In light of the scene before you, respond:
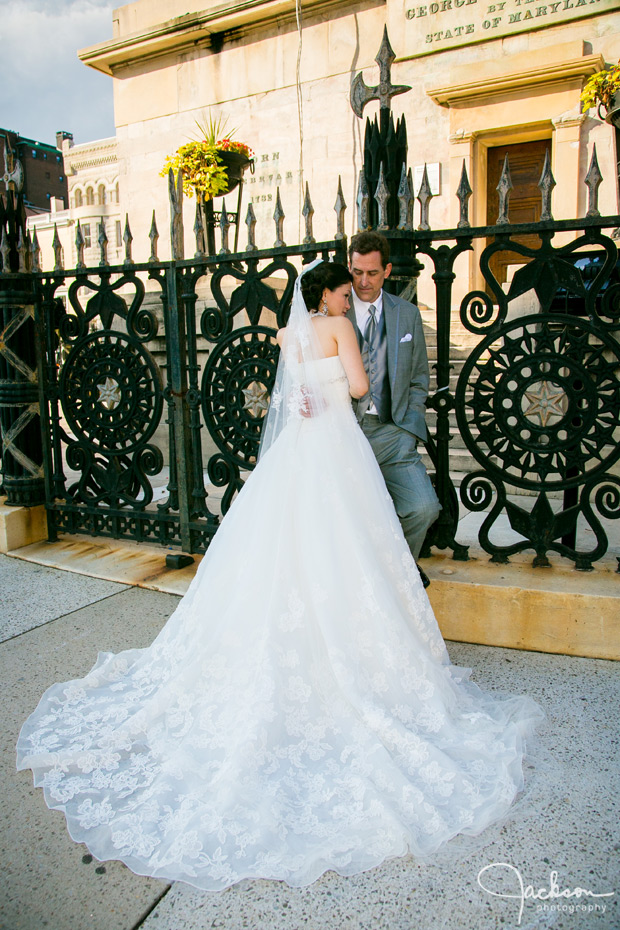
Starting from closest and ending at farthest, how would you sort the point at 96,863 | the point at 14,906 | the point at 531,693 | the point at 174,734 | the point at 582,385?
the point at 14,906 → the point at 96,863 → the point at 174,734 → the point at 531,693 → the point at 582,385

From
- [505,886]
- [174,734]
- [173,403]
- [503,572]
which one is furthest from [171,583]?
[505,886]

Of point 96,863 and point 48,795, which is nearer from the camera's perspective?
point 96,863

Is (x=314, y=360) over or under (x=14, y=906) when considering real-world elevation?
over

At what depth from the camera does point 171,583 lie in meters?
4.50

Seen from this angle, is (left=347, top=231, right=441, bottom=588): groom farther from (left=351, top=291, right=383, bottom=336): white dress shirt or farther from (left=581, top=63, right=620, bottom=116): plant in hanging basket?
(left=581, top=63, right=620, bottom=116): plant in hanging basket

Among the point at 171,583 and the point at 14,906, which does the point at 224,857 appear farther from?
the point at 171,583

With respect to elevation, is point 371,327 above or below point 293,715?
above

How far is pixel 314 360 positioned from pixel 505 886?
2293 millimetres

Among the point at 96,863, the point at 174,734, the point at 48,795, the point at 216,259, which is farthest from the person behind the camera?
the point at 216,259

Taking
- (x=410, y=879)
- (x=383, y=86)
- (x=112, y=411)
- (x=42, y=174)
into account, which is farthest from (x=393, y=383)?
(x=42, y=174)

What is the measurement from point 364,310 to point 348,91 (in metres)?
9.51

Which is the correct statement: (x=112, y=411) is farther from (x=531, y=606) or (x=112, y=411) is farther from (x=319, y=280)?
(x=531, y=606)

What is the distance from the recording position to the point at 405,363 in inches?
141

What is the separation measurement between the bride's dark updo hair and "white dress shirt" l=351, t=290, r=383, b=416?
1.10ft
